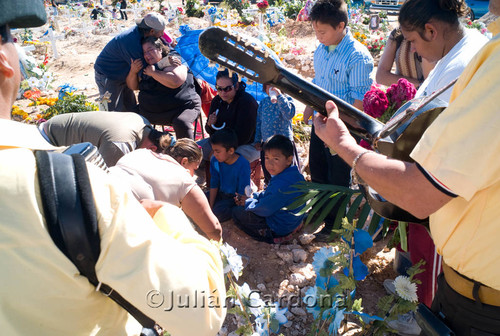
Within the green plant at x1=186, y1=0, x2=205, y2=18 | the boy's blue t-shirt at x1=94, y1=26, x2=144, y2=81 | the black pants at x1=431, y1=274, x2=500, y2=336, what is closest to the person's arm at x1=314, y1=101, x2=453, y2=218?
the black pants at x1=431, y1=274, x2=500, y2=336

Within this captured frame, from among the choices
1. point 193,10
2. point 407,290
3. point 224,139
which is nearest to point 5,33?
point 407,290

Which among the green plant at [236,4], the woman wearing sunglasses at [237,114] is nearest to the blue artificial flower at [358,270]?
the woman wearing sunglasses at [237,114]

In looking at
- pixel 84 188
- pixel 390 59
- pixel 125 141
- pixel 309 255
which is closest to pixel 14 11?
pixel 84 188

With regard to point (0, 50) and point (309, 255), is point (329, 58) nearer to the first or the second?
point (309, 255)

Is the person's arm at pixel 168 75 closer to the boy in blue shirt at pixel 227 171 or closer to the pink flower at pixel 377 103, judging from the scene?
the boy in blue shirt at pixel 227 171

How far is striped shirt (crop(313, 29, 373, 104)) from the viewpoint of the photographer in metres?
3.27

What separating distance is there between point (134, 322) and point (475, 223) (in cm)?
97

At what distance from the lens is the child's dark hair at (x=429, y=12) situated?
1987 millimetres

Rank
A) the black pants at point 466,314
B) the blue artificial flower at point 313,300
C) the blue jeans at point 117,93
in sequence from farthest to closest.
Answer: the blue jeans at point 117,93 < the blue artificial flower at point 313,300 < the black pants at point 466,314

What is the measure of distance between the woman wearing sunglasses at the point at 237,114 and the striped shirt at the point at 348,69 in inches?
40.2

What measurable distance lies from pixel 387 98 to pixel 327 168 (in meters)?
1.43

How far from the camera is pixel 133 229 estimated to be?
0.87 meters

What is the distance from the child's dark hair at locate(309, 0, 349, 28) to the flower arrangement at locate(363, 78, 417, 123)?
3.78 ft

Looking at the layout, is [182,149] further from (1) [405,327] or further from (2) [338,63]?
(1) [405,327]
